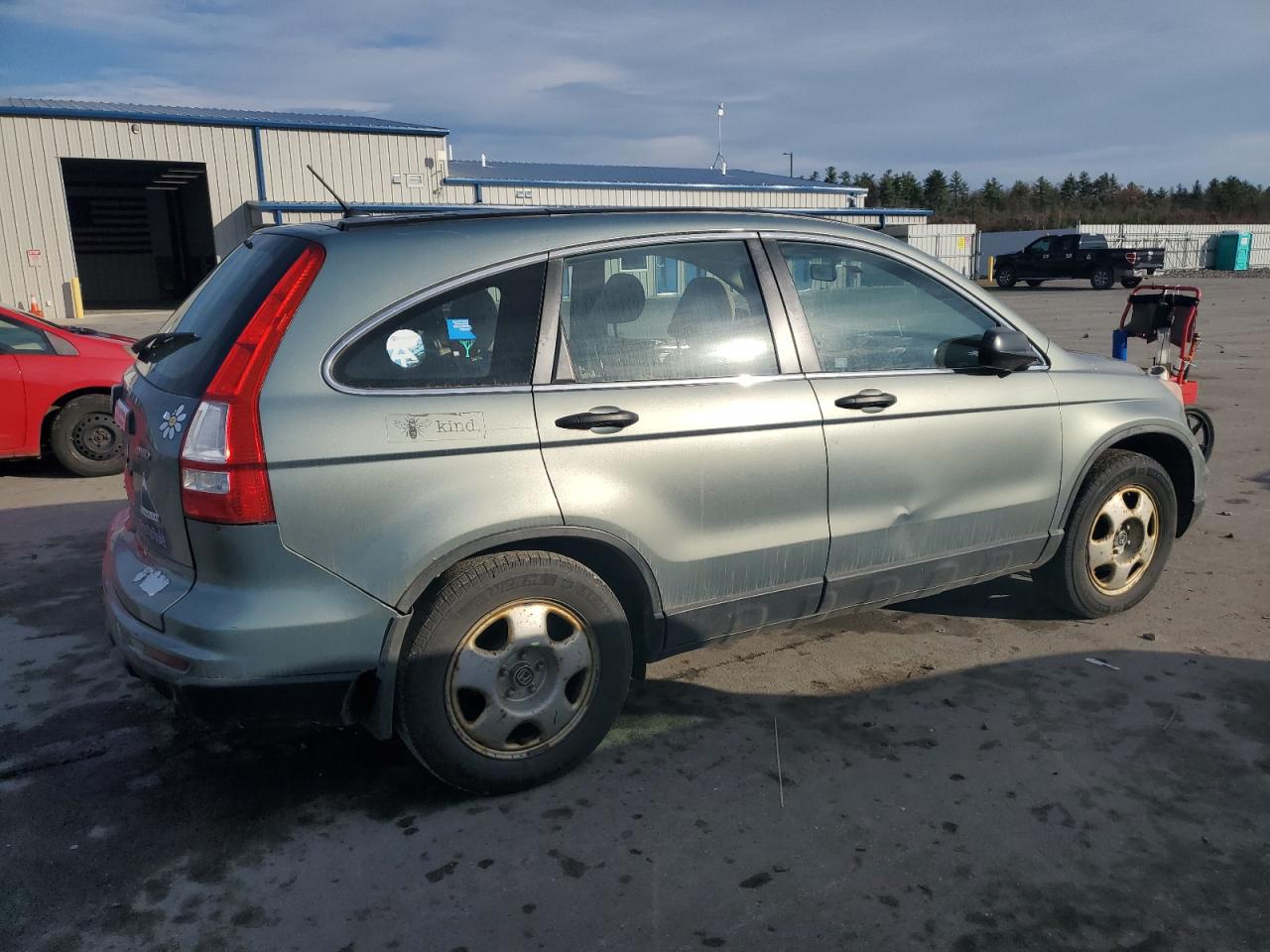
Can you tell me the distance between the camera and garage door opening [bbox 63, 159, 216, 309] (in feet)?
109

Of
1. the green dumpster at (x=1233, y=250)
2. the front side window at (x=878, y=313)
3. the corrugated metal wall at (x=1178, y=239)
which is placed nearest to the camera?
the front side window at (x=878, y=313)

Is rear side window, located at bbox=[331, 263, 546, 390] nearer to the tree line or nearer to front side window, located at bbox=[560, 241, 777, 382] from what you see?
front side window, located at bbox=[560, 241, 777, 382]

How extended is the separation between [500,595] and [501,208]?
1281 mm

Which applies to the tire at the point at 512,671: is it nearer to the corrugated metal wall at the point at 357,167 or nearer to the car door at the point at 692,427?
the car door at the point at 692,427

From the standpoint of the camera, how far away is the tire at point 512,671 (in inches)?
115

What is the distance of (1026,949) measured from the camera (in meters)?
2.44

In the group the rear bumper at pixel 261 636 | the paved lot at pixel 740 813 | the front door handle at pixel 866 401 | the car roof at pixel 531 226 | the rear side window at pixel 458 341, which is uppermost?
the car roof at pixel 531 226

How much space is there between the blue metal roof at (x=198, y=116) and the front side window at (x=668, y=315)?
26826 millimetres

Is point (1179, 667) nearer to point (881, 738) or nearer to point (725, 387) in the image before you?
point (881, 738)

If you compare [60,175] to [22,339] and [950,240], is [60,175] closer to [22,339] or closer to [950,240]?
[22,339]

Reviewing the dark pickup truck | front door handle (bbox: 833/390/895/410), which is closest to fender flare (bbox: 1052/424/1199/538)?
front door handle (bbox: 833/390/895/410)

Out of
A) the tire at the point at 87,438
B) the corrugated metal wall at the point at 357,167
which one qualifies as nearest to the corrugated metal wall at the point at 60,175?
the corrugated metal wall at the point at 357,167

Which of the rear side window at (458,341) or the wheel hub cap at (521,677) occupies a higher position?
the rear side window at (458,341)

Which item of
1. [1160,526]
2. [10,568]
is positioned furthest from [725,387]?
[10,568]
